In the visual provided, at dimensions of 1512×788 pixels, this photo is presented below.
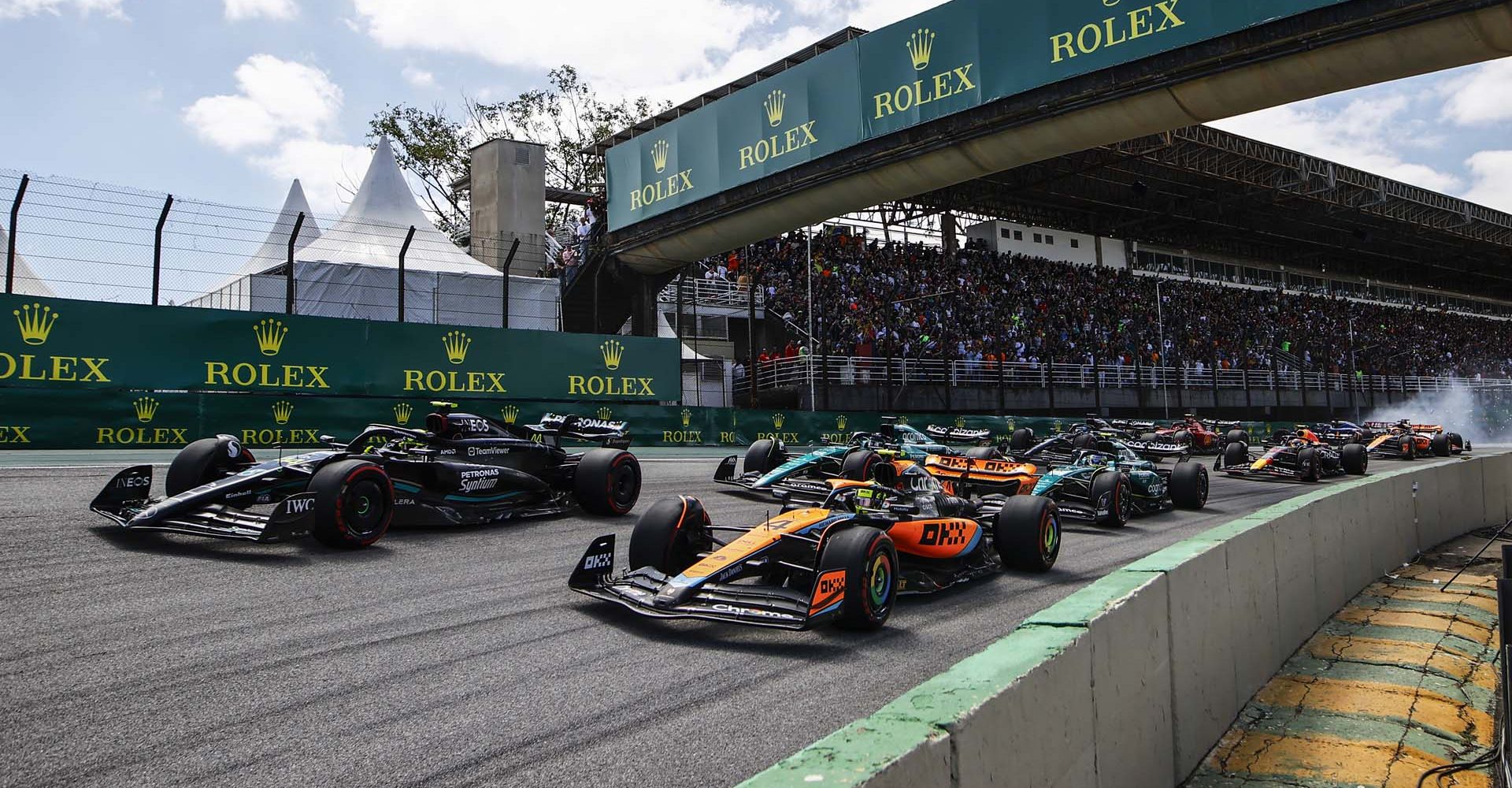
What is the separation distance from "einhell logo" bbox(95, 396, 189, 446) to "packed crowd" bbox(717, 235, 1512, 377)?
1038cm

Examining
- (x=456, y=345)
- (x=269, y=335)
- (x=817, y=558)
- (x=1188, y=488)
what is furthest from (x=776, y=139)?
(x=817, y=558)

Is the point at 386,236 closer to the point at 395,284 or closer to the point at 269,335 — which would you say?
the point at 395,284

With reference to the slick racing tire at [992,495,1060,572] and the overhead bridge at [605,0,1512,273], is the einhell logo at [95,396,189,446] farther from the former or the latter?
the overhead bridge at [605,0,1512,273]

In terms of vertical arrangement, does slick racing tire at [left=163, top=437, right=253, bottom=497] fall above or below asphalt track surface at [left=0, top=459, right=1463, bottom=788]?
above

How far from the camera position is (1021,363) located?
97.6 ft

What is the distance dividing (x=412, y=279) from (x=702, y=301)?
12.6m

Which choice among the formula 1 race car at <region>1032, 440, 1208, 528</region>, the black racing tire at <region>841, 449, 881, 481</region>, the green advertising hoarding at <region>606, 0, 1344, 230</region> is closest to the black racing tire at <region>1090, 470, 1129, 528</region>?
the formula 1 race car at <region>1032, 440, 1208, 528</region>

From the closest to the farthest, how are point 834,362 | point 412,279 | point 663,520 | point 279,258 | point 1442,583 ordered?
point 663,520 < point 1442,583 < point 412,279 < point 279,258 < point 834,362

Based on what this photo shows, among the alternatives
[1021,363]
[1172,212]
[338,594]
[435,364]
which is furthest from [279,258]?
[1172,212]

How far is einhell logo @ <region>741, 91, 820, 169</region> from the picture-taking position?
18.2 meters

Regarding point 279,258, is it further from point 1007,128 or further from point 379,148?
point 1007,128

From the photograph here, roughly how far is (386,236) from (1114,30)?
1482 cm

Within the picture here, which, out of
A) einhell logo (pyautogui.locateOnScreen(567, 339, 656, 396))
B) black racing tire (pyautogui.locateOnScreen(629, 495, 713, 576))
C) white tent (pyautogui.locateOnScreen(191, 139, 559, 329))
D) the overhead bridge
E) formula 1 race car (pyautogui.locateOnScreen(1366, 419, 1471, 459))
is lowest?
formula 1 race car (pyautogui.locateOnScreen(1366, 419, 1471, 459))

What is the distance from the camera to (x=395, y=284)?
1900 centimetres
